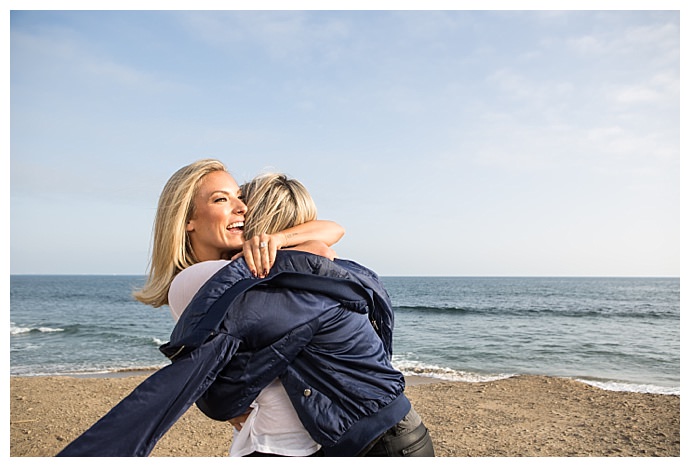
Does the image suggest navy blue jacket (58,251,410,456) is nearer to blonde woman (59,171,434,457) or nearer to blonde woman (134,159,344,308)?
blonde woman (59,171,434,457)

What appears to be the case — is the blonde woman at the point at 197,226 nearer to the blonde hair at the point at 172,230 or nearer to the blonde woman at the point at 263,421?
the blonde hair at the point at 172,230

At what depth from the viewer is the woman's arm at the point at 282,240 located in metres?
1.66

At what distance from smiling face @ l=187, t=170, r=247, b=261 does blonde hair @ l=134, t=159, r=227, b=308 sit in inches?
1.2

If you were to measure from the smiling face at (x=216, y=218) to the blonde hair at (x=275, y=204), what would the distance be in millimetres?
40

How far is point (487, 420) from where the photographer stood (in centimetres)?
758

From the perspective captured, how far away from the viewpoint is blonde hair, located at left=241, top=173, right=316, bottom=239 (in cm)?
203

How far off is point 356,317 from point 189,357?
52cm

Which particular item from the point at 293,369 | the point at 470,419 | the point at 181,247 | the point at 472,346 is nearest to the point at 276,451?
the point at 293,369

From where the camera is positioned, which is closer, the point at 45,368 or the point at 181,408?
the point at 181,408

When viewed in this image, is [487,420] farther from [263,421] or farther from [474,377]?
[263,421]

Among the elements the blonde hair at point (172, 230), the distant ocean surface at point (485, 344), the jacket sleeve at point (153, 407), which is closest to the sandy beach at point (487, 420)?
the distant ocean surface at point (485, 344)

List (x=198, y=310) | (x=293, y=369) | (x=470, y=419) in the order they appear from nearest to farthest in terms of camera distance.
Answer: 1. (x=198, y=310)
2. (x=293, y=369)
3. (x=470, y=419)
